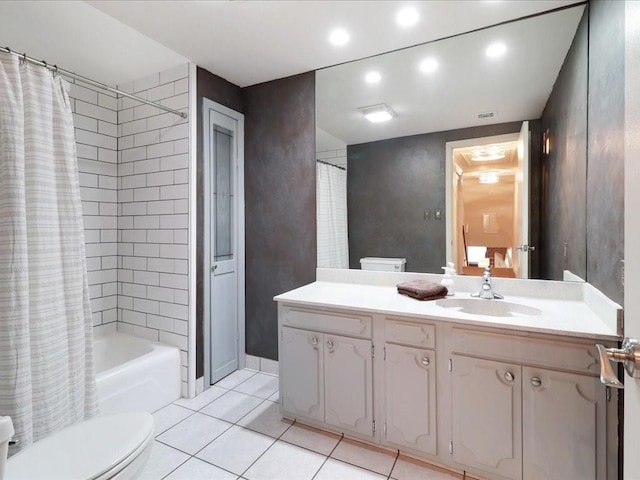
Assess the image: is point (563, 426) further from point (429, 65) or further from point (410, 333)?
point (429, 65)

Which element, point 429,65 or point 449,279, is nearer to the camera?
point 449,279

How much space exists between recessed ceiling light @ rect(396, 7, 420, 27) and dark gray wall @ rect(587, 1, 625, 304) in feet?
2.74

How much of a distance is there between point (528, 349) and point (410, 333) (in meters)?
0.50

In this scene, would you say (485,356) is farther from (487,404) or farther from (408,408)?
(408,408)

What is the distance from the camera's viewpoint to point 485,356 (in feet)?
4.80

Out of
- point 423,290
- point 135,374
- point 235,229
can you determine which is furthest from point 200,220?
point 423,290

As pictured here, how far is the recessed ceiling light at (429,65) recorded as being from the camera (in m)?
2.07

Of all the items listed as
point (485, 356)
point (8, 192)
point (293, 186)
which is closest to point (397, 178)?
point (293, 186)

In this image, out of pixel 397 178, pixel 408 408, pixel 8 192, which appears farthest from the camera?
pixel 397 178

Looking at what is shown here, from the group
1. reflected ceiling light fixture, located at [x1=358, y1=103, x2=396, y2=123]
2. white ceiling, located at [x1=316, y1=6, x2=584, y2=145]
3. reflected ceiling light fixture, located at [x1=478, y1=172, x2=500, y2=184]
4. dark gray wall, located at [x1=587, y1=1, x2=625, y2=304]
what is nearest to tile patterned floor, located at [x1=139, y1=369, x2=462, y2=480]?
dark gray wall, located at [x1=587, y1=1, x2=625, y2=304]

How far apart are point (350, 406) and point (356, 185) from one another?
1.48 meters

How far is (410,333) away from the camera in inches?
63.9

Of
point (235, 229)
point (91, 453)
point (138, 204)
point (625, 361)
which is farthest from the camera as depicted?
point (235, 229)

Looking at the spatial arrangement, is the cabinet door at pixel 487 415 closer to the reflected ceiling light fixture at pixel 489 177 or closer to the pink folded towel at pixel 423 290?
the pink folded towel at pixel 423 290
